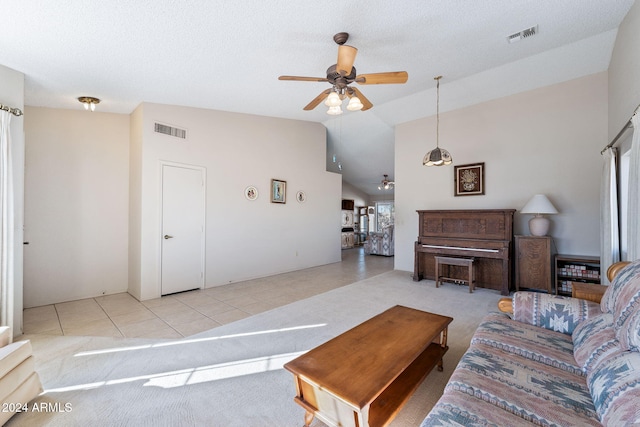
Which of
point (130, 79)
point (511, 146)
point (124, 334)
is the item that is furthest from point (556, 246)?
point (130, 79)

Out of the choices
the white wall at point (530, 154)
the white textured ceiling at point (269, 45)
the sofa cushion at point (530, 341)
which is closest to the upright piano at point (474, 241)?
the white wall at point (530, 154)

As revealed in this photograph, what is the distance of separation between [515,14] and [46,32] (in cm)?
420

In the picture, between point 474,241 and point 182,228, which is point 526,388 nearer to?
point 474,241

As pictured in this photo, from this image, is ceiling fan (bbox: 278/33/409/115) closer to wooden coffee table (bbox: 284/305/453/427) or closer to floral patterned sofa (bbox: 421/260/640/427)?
wooden coffee table (bbox: 284/305/453/427)

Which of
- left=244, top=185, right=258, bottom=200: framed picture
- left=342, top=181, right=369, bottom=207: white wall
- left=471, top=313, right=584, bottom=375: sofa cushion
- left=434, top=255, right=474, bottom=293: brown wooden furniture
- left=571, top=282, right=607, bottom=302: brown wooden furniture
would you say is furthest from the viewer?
left=342, top=181, right=369, bottom=207: white wall

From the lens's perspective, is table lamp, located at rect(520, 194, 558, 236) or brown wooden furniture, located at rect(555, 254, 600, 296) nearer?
brown wooden furniture, located at rect(555, 254, 600, 296)

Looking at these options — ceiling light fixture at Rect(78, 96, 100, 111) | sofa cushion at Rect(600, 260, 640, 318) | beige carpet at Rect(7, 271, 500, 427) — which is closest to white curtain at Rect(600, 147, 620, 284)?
beige carpet at Rect(7, 271, 500, 427)

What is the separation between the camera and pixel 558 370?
4.58ft

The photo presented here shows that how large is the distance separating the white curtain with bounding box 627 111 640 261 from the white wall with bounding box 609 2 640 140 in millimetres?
398

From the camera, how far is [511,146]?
4.64 metres

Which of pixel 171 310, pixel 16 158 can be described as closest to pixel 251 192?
pixel 171 310

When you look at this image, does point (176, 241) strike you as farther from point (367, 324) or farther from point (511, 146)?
point (511, 146)

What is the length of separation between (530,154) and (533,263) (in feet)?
5.89

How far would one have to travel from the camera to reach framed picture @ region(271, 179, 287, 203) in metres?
5.62
